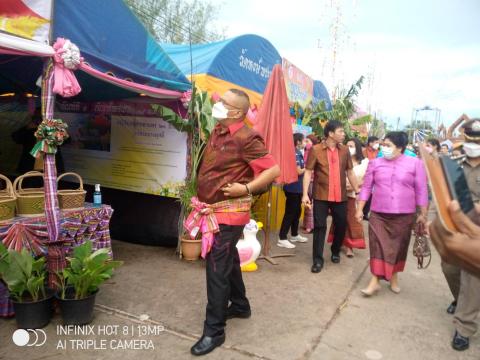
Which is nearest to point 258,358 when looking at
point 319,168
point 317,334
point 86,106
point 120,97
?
point 317,334

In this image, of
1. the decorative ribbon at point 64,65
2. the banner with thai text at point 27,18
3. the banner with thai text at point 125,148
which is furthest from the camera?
the banner with thai text at point 125,148

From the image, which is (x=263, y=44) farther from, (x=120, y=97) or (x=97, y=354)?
(x=97, y=354)

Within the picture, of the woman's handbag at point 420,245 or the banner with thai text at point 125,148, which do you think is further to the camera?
the banner with thai text at point 125,148

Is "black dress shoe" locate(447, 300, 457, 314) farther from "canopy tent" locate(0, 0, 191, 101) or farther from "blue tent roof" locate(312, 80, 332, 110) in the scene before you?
"blue tent roof" locate(312, 80, 332, 110)

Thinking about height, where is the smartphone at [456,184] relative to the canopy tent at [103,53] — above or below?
below

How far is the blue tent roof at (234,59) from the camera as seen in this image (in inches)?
269

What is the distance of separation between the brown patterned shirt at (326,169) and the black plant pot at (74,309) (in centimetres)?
290

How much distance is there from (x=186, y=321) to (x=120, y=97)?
3.25 metres

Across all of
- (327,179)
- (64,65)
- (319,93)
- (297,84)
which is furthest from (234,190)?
(319,93)

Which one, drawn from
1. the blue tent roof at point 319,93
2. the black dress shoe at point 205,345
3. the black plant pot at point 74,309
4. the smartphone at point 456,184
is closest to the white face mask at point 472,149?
the smartphone at point 456,184

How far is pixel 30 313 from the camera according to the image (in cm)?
312

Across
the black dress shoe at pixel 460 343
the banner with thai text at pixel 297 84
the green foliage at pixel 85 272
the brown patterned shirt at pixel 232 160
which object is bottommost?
the black dress shoe at pixel 460 343

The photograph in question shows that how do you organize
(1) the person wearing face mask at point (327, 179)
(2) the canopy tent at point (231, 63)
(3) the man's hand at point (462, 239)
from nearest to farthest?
(3) the man's hand at point (462, 239) < (1) the person wearing face mask at point (327, 179) < (2) the canopy tent at point (231, 63)

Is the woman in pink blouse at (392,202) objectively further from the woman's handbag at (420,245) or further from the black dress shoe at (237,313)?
the black dress shoe at (237,313)
